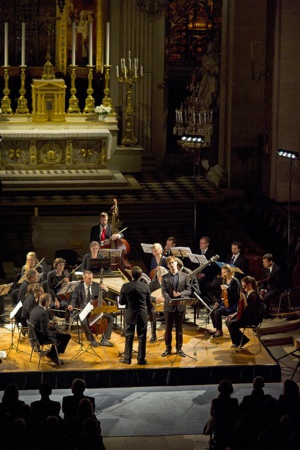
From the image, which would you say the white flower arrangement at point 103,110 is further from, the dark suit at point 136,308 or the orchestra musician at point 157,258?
the dark suit at point 136,308

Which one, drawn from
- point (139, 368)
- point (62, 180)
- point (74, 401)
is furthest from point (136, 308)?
point (62, 180)

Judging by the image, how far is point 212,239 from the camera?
21.4 metres

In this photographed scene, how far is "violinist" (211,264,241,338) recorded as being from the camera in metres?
16.6

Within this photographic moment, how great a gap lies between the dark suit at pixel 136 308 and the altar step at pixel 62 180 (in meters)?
10.1

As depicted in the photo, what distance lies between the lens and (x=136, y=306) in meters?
15.6

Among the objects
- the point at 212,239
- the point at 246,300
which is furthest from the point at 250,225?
the point at 246,300

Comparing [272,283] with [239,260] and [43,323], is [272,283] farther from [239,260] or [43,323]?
[43,323]

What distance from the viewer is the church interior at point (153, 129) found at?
21.9 m

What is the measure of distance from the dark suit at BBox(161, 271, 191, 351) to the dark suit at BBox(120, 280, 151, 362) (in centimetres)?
37

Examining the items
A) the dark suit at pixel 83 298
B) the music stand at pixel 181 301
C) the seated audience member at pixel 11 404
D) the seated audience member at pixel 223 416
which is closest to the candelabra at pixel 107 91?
the dark suit at pixel 83 298

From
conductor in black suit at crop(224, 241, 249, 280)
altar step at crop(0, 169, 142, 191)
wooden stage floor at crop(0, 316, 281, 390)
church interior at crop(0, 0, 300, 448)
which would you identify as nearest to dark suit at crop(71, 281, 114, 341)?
wooden stage floor at crop(0, 316, 281, 390)

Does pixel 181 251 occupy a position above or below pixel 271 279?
above

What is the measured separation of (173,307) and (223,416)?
145 inches

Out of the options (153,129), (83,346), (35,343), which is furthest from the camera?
(153,129)
